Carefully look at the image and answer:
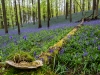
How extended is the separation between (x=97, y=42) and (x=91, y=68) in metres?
2.76

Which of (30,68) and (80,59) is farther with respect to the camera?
(80,59)

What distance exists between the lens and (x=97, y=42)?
25.2 ft

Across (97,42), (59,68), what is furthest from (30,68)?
(97,42)

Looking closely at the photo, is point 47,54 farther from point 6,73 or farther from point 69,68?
point 6,73

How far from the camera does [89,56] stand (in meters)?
5.85

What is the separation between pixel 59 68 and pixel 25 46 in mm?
5280

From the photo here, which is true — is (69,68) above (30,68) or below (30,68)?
below

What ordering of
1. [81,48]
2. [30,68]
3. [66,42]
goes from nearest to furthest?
1. [30,68]
2. [81,48]
3. [66,42]

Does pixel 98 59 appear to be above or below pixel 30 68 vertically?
below

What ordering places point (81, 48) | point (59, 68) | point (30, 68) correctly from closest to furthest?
point (30, 68)
point (59, 68)
point (81, 48)

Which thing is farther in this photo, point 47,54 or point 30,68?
point 47,54

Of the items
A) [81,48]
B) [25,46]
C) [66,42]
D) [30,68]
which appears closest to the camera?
[30,68]

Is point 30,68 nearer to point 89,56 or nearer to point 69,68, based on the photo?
point 69,68

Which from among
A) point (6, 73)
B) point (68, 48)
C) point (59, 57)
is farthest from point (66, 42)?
point (6, 73)
